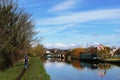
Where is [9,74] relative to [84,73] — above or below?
above

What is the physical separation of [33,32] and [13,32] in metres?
17.9

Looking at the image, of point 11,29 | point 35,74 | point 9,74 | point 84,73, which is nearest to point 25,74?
point 35,74

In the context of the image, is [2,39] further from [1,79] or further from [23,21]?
[23,21]

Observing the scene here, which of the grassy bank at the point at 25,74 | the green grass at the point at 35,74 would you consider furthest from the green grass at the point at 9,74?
the green grass at the point at 35,74

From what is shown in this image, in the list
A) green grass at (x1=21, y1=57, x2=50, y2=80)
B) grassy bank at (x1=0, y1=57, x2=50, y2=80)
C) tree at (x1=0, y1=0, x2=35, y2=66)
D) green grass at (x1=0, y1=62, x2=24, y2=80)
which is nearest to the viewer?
green grass at (x1=0, y1=62, x2=24, y2=80)

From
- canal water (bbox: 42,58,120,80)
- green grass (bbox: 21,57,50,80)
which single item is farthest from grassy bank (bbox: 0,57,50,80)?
canal water (bbox: 42,58,120,80)

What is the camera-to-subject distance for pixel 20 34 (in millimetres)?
53781

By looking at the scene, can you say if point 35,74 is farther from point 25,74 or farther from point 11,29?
point 11,29

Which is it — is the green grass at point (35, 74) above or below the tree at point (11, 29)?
below

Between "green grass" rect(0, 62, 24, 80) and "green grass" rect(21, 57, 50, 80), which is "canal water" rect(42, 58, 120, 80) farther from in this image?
"green grass" rect(0, 62, 24, 80)

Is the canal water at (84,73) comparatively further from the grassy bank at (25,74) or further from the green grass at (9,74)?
the green grass at (9,74)

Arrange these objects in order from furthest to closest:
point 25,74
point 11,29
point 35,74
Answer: point 11,29
point 25,74
point 35,74

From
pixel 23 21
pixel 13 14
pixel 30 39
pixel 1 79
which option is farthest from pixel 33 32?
pixel 1 79

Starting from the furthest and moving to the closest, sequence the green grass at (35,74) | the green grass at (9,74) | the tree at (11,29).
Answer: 1. the tree at (11,29)
2. the green grass at (35,74)
3. the green grass at (9,74)
